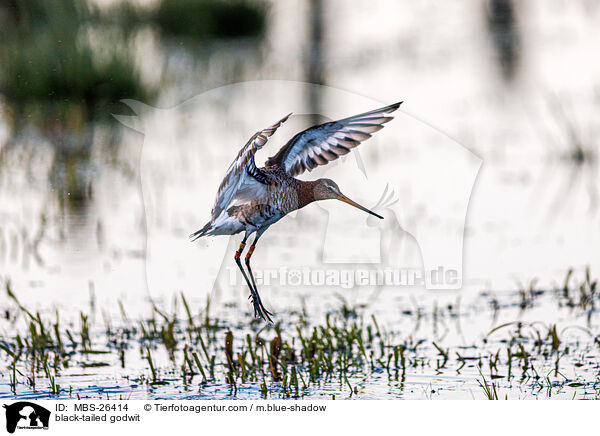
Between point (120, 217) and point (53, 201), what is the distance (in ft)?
2.69

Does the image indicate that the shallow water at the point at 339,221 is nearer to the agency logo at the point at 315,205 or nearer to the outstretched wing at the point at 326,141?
the agency logo at the point at 315,205

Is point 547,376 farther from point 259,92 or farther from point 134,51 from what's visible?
point 134,51

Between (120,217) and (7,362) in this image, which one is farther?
(120,217)

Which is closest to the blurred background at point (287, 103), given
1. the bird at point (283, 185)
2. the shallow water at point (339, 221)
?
the shallow water at point (339, 221)

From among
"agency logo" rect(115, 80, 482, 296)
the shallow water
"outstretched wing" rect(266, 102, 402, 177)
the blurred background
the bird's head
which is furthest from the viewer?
the blurred background

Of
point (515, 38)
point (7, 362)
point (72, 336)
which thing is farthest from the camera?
point (515, 38)

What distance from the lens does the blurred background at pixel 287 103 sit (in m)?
7.32

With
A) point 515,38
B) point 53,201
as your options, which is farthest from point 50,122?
point 515,38

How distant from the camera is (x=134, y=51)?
14.7 metres
